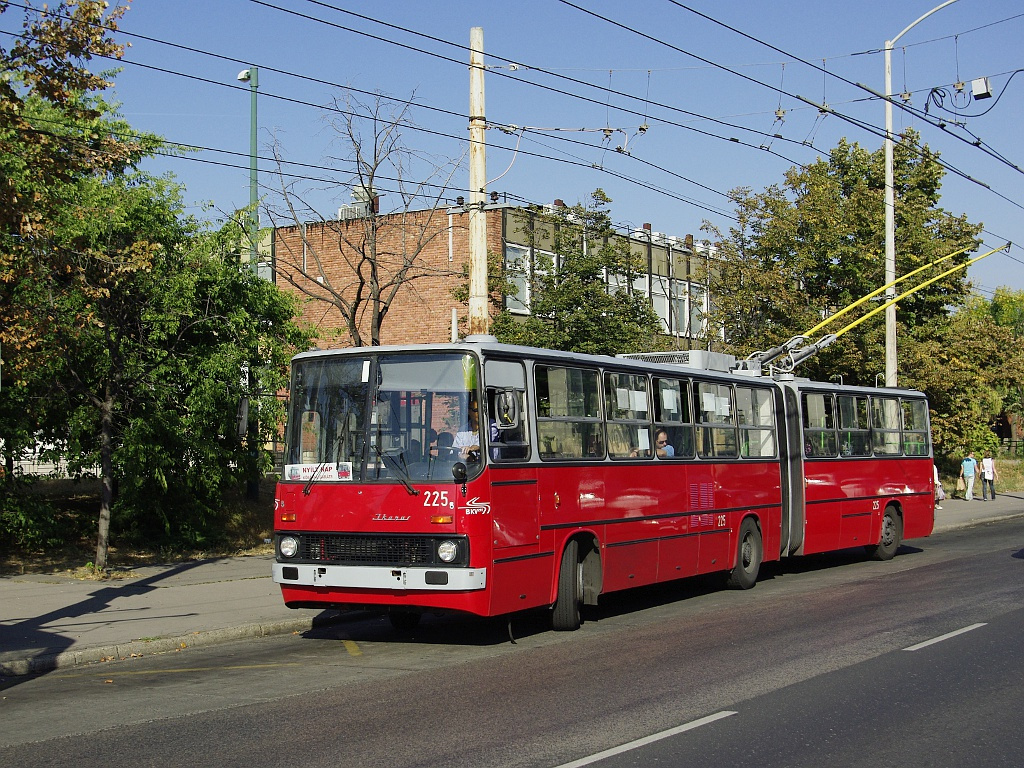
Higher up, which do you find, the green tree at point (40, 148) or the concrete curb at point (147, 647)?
the green tree at point (40, 148)

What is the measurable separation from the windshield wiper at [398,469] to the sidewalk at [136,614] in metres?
2.83

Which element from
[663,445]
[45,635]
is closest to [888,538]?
[663,445]

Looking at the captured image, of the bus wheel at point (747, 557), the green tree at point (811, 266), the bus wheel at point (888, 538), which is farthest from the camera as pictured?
the green tree at point (811, 266)

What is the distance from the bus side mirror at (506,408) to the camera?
35.8ft

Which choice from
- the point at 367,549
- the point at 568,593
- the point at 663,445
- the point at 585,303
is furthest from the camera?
the point at 585,303

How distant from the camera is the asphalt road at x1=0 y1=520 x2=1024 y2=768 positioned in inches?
279

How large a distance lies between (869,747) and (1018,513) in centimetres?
3053

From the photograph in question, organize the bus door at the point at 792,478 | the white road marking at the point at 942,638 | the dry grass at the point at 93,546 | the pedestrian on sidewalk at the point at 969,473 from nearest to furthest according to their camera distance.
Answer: the white road marking at the point at 942,638 → the dry grass at the point at 93,546 → the bus door at the point at 792,478 → the pedestrian on sidewalk at the point at 969,473

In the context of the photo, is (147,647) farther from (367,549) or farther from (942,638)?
(942,638)

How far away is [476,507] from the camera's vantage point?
1085cm

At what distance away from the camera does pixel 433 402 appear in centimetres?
1114

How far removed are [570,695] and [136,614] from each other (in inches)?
258

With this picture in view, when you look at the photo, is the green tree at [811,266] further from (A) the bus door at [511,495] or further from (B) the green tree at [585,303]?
(A) the bus door at [511,495]

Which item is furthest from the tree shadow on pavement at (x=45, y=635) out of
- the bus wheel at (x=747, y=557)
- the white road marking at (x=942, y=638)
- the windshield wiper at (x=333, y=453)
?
the bus wheel at (x=747, y=557)
